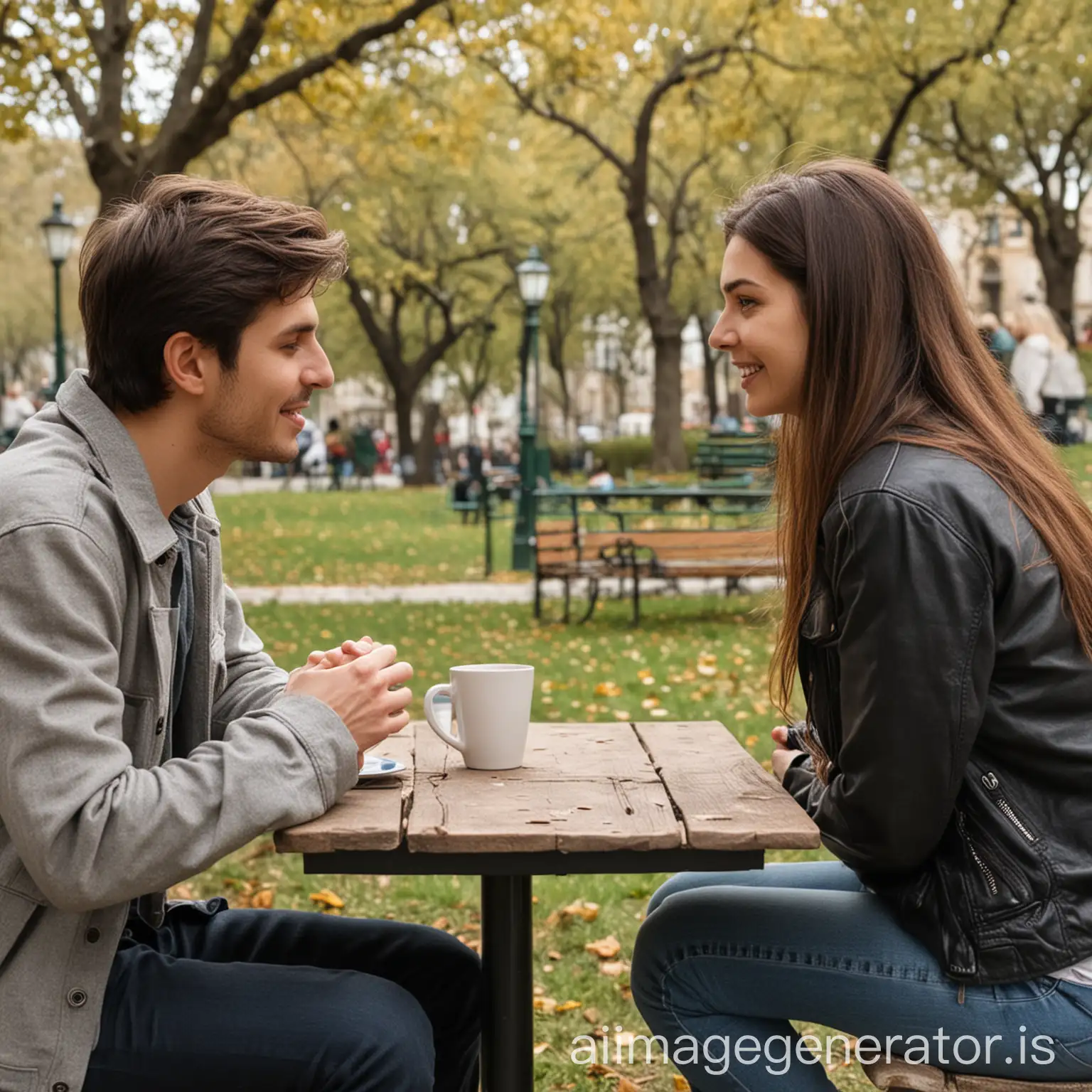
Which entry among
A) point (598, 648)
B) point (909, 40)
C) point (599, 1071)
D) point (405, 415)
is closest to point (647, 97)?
point (909, 40)

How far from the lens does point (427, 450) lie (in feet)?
128

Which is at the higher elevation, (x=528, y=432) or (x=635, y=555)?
(x=528, y=432)

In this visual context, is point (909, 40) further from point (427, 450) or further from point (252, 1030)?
point (252, 1030)

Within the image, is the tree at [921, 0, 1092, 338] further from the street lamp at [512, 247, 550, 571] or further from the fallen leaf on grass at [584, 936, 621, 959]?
the fallen leaf on grass at [584, 936, 621, 959]

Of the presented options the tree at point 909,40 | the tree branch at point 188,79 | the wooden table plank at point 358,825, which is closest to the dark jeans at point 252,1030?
the wooden table plank at point 358,825

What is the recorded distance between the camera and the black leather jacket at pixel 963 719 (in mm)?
2057

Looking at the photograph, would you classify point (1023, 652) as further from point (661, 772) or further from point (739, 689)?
point (739, 689)

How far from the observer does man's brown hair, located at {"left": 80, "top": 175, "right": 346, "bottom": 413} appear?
2166 mm

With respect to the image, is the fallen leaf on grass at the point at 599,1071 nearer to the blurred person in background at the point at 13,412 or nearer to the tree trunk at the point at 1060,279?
the blurred person in background at the point at 13,412

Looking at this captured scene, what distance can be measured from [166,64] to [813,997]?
1702 cm

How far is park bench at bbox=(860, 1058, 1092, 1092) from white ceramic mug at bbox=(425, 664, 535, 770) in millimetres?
778

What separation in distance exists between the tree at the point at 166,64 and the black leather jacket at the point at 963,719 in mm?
8987

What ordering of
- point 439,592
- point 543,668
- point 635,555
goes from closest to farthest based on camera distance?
point 543,668 → point 635,555 → point 439,592

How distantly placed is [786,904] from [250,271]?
1300 mm
